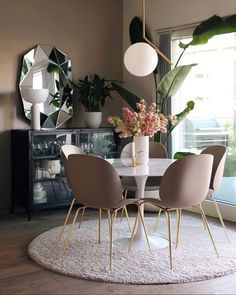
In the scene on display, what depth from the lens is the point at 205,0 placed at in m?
5.04

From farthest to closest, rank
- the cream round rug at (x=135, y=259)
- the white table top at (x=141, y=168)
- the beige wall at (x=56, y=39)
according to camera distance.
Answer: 1. the beige wall at (x=56, y=39)
2. the white table top at (x=141, y=168)
3. the cream round rug at (x=135, y=259)

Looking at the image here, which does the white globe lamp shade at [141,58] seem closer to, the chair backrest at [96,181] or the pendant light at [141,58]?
the pendant light at [141,58]

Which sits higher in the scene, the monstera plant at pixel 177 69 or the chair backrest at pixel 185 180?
the monstera plant at pixel 177 69

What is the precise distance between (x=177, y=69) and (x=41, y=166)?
6.04 ft

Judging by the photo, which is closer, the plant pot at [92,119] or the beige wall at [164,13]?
the beige wall at [164,13]

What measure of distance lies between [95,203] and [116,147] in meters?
2.32

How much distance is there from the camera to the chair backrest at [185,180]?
3.34 metres

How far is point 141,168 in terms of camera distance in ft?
12.2

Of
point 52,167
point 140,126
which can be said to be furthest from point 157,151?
point 52,167

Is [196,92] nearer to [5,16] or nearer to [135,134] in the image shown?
[135,134]

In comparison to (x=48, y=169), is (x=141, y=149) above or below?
above

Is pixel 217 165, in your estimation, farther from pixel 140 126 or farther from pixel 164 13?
pixel 164 13

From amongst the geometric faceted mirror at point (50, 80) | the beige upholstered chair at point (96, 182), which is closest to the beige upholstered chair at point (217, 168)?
the beige upholstered chair at point (96, 182)

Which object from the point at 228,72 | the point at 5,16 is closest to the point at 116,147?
the point at 228,72
